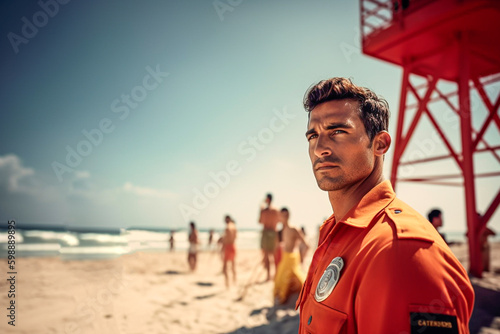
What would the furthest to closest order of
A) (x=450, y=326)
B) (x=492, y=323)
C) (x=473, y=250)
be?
1. (x=473, y=250)
2. (x=492, y=323)
3. (x=450, y=326)

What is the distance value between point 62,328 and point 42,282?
4944 mm

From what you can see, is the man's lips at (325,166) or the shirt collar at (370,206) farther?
the man's lips at (325,166)

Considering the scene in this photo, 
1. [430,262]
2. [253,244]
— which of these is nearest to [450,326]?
[430,262]

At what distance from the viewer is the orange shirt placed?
2.41 ft

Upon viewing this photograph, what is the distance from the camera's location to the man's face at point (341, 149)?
4.46 feet

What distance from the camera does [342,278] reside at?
3.23 ft

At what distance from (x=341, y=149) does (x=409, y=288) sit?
2.43 feet

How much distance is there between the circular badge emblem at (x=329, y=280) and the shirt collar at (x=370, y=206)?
0.56ft

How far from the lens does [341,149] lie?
53.7 inches

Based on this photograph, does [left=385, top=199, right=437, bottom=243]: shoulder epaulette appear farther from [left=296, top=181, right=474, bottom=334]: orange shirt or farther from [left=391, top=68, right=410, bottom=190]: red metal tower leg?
[left=391, top=68, right=410, bottom=190]: red metal tower leg

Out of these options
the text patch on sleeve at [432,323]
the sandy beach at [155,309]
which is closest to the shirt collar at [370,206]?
the text patch on sleeve at [432,323]

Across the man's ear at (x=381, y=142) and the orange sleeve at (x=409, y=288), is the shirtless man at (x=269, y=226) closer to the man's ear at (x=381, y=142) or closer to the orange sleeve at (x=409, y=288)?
the man's ear at (x=381, y=142)

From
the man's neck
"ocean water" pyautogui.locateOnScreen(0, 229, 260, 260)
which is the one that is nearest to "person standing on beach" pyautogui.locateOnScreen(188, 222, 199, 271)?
"ocean water" pyautogui.locateOnScreen(0, 229, 260, 260)

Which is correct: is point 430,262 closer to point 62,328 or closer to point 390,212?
point 390,212
